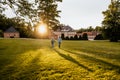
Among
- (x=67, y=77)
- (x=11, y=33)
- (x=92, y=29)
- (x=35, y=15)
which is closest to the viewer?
(x=67, y=77)

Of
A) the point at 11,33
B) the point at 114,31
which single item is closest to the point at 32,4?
the point at 114,31

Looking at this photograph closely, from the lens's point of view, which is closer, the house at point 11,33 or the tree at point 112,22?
the tree at point 112,22

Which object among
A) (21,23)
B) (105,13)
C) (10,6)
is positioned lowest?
(21,23)

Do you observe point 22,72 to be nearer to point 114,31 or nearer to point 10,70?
point 10,70

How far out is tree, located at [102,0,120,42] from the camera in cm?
5356

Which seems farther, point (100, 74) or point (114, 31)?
Answer: point (114, 31)

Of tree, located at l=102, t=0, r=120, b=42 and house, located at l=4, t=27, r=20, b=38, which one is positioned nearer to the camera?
tree, located at l=102, t=0, r=120, b=42

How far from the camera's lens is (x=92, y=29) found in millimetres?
141750

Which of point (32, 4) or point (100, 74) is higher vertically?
point (32, 4)

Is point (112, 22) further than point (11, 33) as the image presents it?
No

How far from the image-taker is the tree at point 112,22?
53562 millimetres

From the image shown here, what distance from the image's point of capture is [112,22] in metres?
55.5

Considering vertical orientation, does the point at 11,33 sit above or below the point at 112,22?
below

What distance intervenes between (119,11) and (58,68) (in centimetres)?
5163
